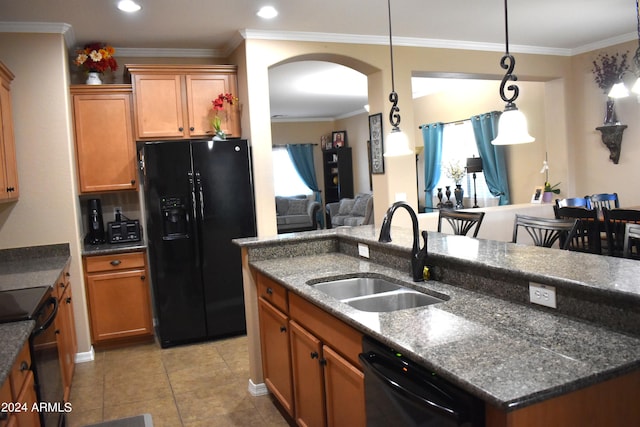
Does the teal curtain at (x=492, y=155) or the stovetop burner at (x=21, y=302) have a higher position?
the teal curtain at (x=492, y=155)

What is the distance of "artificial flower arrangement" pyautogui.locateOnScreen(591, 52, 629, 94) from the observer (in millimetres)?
5234

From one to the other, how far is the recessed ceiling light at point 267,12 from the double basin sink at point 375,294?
2.18m

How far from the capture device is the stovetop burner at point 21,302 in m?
2.09

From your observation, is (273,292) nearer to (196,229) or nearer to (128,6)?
(196,229)

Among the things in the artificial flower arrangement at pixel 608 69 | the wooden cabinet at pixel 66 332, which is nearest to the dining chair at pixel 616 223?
the artificial flower arrangement at pixel 608 69

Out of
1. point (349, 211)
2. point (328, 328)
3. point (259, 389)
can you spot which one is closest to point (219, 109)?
point (259, 389)

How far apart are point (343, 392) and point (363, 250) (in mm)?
1175

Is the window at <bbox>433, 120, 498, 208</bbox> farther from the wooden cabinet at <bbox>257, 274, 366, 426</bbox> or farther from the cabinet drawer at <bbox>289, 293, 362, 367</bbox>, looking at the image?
the cabinet drawer at <bbox>289, 293, 362, 367</bbox>

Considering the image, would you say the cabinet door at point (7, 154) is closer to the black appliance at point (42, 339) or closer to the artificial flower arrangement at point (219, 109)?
the black appliance at point (42, 339)

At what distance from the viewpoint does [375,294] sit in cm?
246

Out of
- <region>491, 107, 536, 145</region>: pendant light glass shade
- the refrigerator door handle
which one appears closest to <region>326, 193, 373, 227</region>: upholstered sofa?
the refrigerator door handle

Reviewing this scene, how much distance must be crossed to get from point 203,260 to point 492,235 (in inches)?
Result: 120

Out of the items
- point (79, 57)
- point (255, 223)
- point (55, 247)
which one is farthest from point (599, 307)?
point (79, 57)

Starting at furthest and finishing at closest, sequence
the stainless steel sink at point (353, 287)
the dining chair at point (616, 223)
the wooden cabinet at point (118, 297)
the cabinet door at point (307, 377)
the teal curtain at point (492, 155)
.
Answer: the teal curtain at point (492, 155) → the wooden cabinet at point (118, 297) → the dining chair at point (616, 223) → the stainless steel sink at point (353, 287) → the cabinet door at point (307, 377)
